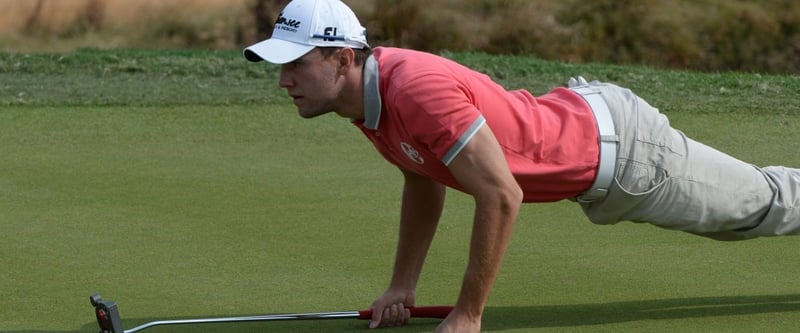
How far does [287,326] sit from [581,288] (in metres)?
0.98

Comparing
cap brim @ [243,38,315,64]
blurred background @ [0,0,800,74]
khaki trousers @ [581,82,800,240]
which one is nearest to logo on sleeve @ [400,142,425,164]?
cap brim @ [243,38,315,64]

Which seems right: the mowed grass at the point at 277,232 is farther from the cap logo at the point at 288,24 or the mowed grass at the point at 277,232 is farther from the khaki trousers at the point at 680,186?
the cap logo at the point at 288,24

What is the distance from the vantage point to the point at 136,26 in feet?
45.0

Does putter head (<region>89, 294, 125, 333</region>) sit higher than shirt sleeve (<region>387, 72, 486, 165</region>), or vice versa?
shirt sleeve (<region>387, 72, 486, 165</region>)

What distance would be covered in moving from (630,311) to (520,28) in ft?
26.9

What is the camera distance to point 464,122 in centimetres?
401

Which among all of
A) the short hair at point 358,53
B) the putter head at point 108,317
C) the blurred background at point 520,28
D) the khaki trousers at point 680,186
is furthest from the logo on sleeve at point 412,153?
the blurred background at point 520,28

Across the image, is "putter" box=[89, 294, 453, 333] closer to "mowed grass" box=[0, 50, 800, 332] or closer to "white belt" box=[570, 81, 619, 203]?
"mowed grass" box=[0, 50, 800, 332]

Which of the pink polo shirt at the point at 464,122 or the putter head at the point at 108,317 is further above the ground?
the pink polo shirt at the point at 464,122

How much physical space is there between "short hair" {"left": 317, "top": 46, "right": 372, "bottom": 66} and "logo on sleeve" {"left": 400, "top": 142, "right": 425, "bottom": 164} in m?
0.25

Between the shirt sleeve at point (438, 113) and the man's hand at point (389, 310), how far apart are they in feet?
2.05

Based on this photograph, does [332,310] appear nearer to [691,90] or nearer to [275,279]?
[275,279]

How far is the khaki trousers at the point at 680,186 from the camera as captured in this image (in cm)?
452

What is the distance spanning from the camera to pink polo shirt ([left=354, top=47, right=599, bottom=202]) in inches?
159
